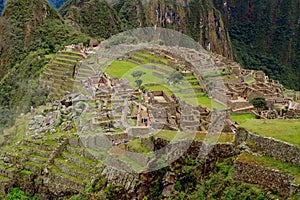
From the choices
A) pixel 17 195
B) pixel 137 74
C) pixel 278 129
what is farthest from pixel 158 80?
pixel 278 129

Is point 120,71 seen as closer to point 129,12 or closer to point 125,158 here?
point 125,158

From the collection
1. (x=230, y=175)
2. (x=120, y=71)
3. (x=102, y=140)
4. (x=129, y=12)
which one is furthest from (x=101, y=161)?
(x=129, y=12)

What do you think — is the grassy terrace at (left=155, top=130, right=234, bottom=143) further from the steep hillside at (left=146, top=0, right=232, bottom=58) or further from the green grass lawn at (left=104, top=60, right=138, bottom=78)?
the steep hillside at (left=146, top=0, right=232, bottom=58)

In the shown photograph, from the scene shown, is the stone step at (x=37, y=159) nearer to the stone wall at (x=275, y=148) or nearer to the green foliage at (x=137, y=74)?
the stone wall at (x=275, y=148)

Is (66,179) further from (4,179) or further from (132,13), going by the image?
(132,13)

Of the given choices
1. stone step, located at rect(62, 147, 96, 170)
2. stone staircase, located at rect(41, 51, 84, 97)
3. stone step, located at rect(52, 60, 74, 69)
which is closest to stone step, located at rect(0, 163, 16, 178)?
stone step, located at rect(62, 147, 96, 170)
